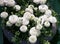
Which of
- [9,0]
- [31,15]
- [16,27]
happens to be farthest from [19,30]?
[9,0]

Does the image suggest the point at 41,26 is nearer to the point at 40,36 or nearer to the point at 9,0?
the point at 40,36

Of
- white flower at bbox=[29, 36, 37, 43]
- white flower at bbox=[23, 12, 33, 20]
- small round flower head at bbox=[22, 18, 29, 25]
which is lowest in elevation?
white flower at bbox=[29, 36, 37, 43]

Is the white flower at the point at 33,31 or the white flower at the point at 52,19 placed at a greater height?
the white flower at the point at 52,19

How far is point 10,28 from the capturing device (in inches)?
61.8

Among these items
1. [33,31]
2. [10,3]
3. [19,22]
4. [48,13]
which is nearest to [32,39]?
[33,31]

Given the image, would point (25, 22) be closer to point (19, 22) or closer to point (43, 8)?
point (19, 22)

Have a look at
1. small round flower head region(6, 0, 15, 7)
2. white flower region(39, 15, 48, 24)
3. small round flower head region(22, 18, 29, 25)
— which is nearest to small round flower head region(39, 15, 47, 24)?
white flower region(39, 15, 48, 24)

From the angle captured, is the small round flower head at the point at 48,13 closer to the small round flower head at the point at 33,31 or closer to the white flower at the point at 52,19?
the white flower at the point at 52,19

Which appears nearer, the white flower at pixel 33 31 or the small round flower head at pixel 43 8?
the white flower at pixel 33 31

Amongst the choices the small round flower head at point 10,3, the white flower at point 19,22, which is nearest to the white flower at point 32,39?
the white flower at point 19,22

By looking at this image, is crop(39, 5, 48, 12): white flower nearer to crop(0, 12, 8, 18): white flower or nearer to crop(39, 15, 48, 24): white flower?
crop(39, 15, 48, 24): white flower

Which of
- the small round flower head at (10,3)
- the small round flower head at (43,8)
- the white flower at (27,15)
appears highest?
the small round flower head at (10,3)

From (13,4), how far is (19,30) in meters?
0.24

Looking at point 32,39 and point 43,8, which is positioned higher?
point 43,8
